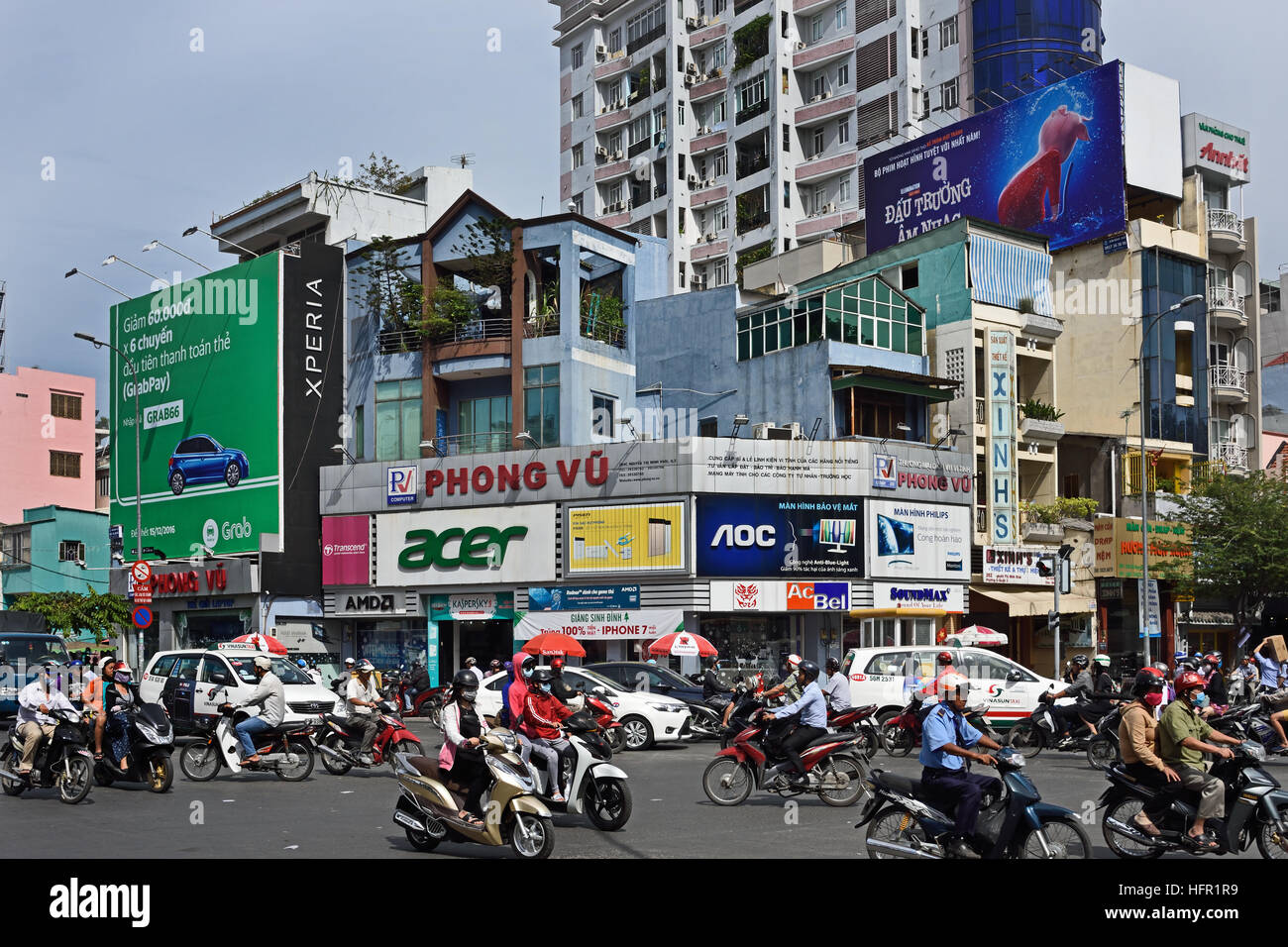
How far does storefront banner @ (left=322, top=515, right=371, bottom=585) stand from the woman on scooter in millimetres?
30663

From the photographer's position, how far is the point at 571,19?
7494 cm

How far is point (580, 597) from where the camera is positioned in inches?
1506

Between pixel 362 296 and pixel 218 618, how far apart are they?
1181 cm

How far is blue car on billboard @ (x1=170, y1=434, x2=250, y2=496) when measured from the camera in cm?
4422

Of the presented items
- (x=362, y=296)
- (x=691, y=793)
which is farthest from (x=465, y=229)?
(x=691, y=793)

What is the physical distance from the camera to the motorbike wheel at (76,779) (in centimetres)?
1524

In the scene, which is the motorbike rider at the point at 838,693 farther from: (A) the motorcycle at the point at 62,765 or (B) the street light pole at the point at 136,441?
(B) the street light pole at the point at 136,441

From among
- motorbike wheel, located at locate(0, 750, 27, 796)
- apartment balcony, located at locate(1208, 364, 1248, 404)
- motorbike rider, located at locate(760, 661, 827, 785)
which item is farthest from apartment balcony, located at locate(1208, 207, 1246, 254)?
motorbike wheel, located at locate(0, 750, 27, 796)

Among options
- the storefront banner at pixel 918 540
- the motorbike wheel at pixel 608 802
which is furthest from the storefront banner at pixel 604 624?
the motorbike wheel at pixel 608 802

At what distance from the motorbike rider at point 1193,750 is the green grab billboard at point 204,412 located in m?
35.3

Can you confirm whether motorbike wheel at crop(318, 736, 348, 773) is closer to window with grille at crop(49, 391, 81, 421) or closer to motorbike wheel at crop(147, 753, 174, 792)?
motorbike wheel at crop(147, 753, 174, 792)

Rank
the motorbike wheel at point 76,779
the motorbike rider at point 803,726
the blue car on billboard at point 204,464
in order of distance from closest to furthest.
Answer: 1. the motorbike rider at point 803,726
2. the motorbike wheel at point 76,779
3. the blue car on billboard at point 204,464

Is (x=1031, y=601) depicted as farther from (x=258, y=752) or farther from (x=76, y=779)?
(x=76, y=779)

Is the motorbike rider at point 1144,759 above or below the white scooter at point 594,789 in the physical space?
above
